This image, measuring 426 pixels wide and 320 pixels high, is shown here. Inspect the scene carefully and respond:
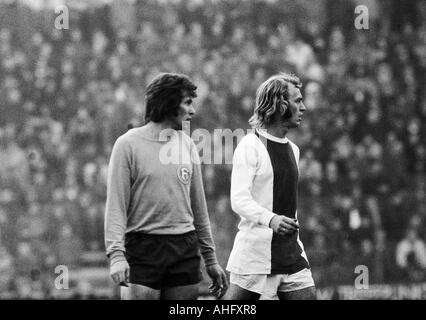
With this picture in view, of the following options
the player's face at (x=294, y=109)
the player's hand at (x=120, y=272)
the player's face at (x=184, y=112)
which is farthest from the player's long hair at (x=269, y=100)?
the player's hand at (x=120, y=272)

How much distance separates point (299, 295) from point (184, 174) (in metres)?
0.96

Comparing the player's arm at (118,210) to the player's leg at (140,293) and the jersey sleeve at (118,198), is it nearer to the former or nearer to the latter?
the jersey sleeve at (118,198)

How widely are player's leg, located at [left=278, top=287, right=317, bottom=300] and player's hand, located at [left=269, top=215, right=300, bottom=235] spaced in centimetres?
45

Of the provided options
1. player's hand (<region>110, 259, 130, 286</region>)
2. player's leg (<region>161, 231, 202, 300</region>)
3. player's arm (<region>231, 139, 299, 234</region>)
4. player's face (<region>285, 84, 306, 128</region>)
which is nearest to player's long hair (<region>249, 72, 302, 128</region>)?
player's face (<region>285, 84, 306, 128</region>)

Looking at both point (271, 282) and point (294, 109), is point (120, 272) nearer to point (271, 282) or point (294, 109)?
point (271, 282)

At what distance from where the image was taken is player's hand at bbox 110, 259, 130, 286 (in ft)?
13.8

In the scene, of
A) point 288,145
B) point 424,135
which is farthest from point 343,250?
point 288,145

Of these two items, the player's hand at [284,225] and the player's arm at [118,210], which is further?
the player's hand at [284,225]

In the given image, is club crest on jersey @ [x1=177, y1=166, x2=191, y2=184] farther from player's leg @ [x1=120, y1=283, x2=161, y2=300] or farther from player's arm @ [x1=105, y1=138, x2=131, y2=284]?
player's leg @ [x1=120, y1=283, x2=161, y2=300]

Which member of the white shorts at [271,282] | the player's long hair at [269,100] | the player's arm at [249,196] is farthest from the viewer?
the player's long hair at [269,100]

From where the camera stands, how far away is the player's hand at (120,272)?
4.20 meters

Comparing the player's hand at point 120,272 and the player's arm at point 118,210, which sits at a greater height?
the player's arm at point 118,210

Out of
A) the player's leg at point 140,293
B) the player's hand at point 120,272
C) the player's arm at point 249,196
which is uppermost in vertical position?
the player's arm at point 249,196

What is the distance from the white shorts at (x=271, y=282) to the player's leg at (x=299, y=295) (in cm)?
2
